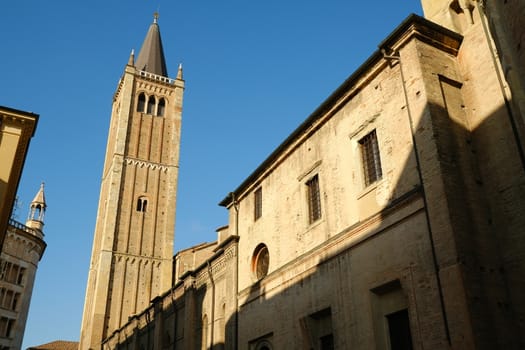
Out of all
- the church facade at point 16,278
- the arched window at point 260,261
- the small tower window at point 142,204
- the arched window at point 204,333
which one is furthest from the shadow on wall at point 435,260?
the church facade at point 16,278

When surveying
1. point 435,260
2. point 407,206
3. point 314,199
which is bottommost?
point 435,260

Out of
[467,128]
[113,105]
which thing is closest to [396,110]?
[467,128]

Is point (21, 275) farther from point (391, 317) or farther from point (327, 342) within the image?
point (391, 317)

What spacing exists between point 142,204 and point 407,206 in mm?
36436

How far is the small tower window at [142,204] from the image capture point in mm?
44219

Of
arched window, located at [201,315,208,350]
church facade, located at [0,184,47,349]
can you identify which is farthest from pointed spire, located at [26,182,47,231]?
arched window, located at [201,315,208,350]

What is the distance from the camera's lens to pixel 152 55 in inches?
2122

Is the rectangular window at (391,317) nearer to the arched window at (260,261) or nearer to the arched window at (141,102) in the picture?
the arched window at (260,261)

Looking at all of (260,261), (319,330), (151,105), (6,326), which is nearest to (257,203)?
(260,261)

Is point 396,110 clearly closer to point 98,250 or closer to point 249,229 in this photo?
point 249,229

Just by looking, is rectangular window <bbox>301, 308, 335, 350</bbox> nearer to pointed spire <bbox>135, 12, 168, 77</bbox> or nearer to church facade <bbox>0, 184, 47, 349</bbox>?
church facade <bbox>0, 184, 47, 349</bbox>

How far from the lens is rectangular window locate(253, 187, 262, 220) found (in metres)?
17.4

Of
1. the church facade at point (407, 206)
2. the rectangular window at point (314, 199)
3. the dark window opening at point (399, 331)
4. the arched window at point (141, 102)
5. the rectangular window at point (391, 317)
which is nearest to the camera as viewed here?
the church facade at point (407, 206)

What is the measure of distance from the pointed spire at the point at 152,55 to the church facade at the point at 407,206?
128ft
